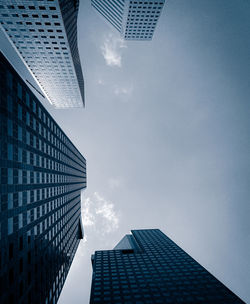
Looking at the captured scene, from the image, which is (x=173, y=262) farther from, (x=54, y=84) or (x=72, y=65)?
(x=54, y=84)

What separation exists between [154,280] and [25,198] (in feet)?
220

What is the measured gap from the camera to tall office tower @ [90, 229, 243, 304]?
5922 cm

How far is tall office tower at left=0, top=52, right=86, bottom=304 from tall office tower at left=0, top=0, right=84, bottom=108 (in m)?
41.2

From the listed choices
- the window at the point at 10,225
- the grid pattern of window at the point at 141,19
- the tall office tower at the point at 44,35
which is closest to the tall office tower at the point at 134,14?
the grid pattern of window at the point at 141,19

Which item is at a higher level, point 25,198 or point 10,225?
point 25,198

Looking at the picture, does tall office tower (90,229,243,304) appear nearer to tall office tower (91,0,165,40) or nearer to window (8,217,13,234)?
window (8,217,13,234)

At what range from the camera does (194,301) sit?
189 feet

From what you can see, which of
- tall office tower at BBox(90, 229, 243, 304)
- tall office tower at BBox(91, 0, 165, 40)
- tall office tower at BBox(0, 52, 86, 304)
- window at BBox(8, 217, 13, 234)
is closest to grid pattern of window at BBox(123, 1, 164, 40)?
tall office tower at BBox(91, 0, 165, 40)

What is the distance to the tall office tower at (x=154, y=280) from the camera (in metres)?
59.2

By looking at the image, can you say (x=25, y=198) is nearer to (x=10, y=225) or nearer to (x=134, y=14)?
(x=10, y=225)

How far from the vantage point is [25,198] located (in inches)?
1422

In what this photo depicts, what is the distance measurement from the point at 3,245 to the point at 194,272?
85.5 meters

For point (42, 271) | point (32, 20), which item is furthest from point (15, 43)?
point (42, 271)

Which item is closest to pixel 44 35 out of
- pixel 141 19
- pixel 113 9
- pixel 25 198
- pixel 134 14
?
pixel 134 14
